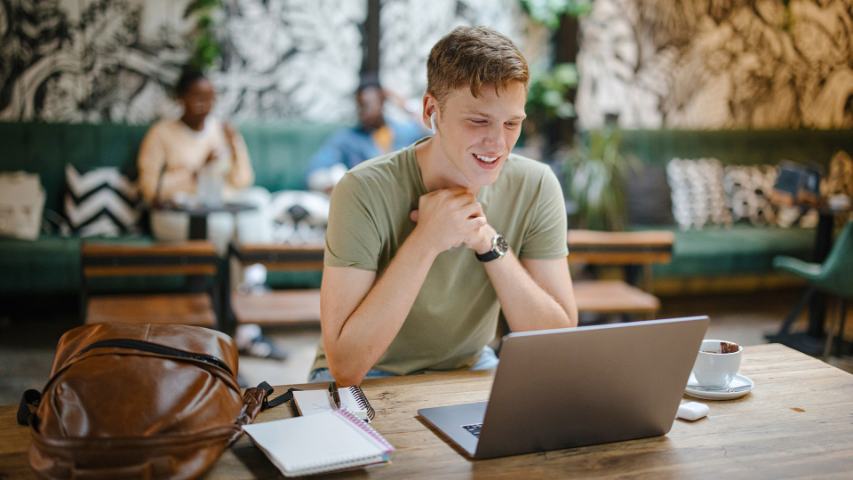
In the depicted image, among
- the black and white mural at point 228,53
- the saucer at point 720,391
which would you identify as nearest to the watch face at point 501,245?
the saucer at point 720,391

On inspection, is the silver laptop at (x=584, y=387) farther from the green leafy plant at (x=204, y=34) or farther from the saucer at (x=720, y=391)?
the green leafy plant at (x=204, y=34)

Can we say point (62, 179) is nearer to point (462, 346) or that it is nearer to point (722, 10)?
point (462, 346)

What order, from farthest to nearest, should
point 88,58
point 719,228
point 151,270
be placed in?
point 719,228, point 88,58, point 151,270

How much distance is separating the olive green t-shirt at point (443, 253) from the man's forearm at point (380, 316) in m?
0.07

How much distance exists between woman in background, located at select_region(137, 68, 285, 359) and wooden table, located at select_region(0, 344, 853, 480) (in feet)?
10.8

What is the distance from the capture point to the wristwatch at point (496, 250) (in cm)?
176

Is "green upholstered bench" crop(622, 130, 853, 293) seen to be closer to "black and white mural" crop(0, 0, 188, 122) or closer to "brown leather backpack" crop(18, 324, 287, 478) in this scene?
"black and white mural" crop(0, 0, 188, 122)

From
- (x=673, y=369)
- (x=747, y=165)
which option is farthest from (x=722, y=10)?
(x=673, y=369)

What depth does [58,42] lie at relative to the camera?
16.6 ft

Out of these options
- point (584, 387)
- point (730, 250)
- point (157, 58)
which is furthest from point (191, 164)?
point (584, 387)

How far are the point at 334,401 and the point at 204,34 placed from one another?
427 centimetres

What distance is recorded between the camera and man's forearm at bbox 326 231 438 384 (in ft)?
5.34

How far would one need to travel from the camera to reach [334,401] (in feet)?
4.62

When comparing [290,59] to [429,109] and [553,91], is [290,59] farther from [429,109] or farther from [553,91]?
[429,109]
